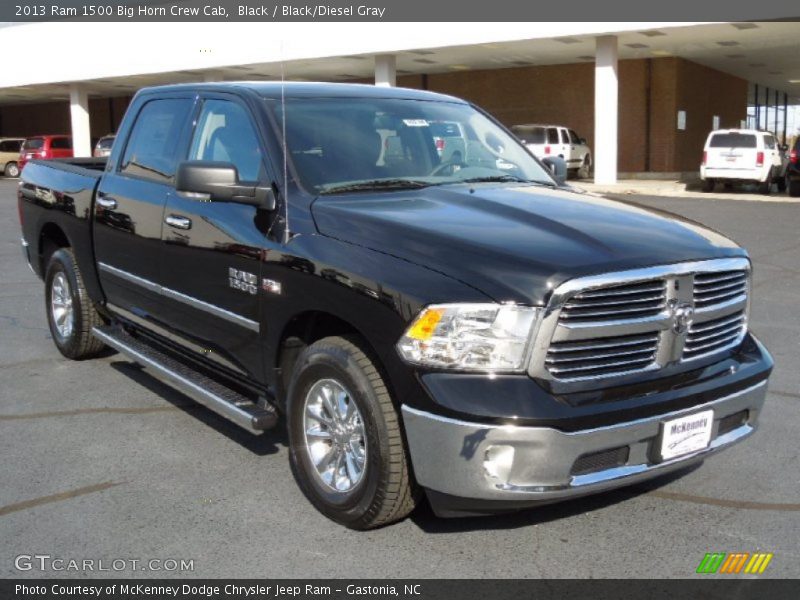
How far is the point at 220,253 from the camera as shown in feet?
15.1

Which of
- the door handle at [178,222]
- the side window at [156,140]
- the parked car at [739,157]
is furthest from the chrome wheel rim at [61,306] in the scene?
the parked car at [739,157]

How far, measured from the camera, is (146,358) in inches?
211

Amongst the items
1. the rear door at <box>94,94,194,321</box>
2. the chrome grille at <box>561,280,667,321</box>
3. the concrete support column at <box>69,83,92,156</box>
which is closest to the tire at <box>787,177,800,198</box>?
the rear door at <box>94,94,194,321</box>

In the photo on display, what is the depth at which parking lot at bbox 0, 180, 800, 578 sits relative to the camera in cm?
365

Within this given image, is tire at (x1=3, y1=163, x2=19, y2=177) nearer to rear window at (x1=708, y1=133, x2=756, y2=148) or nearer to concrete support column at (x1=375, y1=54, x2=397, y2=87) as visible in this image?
concrete support column at (x1=375, y1=54, x2=397, y2=87)

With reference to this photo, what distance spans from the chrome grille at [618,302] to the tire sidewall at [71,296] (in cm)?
422

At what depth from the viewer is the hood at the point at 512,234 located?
3.43 m

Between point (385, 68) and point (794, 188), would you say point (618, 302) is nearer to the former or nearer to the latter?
point (794, 188)

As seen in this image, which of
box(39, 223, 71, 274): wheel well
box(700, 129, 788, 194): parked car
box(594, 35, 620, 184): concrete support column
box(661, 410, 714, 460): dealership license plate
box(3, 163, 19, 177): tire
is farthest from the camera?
box(3, 163, 19, 177): tire

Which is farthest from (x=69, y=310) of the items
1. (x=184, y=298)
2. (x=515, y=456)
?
(x=515, y=456)

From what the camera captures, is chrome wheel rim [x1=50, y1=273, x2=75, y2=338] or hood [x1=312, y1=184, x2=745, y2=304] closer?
hood [x1=312, y1=184, x2=745, y2=304]

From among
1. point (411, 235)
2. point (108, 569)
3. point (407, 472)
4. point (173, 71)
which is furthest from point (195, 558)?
point (173, 71)

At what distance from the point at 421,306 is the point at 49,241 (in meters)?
4.65

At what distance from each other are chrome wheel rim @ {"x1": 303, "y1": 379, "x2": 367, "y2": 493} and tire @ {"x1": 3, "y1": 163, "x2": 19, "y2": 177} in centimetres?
3995
